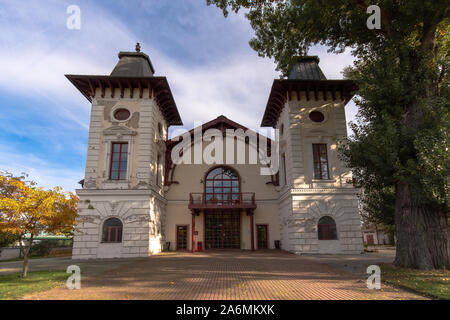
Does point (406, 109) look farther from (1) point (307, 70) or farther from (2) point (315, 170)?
(1) point (307, 70)

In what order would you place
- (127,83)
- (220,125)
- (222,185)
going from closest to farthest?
(127,83)
(222,185)
(220,125)

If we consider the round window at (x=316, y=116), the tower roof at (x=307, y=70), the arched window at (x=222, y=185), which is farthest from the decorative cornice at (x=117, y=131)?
the tower roof at (x=307, y=70)

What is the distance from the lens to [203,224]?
71.4 feet

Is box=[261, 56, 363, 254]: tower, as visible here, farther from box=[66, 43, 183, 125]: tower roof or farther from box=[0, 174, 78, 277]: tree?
box=[0, 174, 78, 277]: tree

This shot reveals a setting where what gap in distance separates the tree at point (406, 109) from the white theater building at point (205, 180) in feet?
17.6

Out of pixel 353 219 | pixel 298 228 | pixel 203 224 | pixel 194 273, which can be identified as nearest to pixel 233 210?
pixel 203 224

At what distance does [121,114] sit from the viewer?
1833cm

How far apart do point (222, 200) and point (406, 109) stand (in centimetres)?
1321

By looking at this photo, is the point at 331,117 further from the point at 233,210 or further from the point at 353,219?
the point at 233,210

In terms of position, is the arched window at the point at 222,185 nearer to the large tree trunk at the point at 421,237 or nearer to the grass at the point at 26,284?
the large tree trunk at the point at 421,237

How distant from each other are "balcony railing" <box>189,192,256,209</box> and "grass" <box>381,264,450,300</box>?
1144cm

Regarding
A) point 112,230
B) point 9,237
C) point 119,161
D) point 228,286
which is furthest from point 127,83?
point 228,286

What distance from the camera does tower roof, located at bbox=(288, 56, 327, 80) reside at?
1997 centimetres
